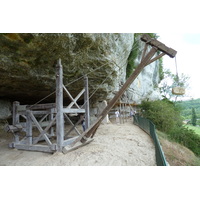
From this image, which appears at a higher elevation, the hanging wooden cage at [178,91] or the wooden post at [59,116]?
the hanging wooden cage at [178,91]

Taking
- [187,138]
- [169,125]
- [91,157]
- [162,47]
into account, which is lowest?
[187,138]

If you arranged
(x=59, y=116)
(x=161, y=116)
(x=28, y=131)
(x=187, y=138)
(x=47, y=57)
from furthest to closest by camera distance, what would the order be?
(x=187, y=138) < (x=161, y=116) < (x=28, y=131) < (x=47, y=57) < (x=59, y=116)

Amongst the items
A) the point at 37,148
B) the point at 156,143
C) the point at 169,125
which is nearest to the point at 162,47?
the point at 156,143

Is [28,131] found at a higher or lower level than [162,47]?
lower

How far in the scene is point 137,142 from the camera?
6098 mm

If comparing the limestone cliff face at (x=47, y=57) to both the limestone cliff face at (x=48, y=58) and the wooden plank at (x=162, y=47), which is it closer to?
the limestone cliff face at (x=48, y=58)

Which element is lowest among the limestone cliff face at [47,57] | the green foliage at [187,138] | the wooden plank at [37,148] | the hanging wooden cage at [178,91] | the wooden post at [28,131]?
the green foliage at [187,138]

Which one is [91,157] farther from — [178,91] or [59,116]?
[178,91]

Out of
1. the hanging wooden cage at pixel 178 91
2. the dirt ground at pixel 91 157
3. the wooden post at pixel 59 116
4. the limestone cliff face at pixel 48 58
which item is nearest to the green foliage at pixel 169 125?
the limestone cliff face at pixel 48 58

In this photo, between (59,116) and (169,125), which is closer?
(59,116)

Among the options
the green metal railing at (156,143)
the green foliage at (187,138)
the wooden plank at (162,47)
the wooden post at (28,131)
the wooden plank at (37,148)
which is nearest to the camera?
the green metal railing at (156,143)

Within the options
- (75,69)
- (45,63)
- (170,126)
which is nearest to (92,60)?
(75,69)

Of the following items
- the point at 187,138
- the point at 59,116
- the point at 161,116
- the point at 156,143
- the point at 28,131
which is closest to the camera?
the point at 156,143

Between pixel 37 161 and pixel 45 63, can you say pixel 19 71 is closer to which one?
pixel 45 63
